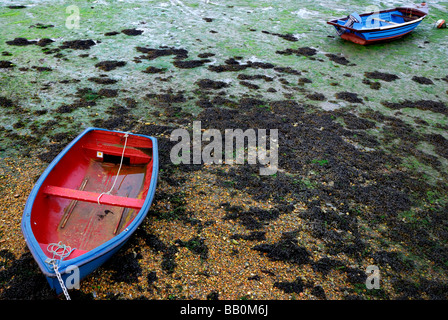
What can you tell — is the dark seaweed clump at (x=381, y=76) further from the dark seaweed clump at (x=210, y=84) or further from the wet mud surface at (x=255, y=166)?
the dark seaweed clump at (x=210, y=84)

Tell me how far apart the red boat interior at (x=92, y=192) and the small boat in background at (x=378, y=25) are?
34.9 feet

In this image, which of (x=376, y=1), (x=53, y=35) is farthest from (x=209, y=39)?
(x=376, y=1)

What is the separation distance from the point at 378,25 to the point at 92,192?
47.3 ft

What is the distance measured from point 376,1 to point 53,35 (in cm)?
1734

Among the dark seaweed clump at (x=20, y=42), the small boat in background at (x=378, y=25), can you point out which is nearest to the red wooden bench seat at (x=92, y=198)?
the dark seaweed clump at (x=20, y=42)

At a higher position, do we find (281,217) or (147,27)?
(147,27)

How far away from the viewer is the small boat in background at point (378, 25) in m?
12.6

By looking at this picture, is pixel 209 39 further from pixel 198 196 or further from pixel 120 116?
pixel 198 196

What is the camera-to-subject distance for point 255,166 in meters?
6.80

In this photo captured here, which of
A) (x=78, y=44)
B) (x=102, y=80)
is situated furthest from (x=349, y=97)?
(x=78, y=44)

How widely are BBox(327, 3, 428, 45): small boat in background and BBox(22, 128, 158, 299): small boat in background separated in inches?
418

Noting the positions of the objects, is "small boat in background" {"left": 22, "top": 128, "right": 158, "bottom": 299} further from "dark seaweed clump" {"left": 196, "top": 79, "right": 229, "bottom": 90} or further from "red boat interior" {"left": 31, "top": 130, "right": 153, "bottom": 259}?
"dark seaweed clump" {"left": 196, "top": 79, "right": 229, "bottom": 90}

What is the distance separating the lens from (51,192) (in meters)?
4.76

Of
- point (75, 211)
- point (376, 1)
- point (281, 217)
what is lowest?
point (281, 217)
